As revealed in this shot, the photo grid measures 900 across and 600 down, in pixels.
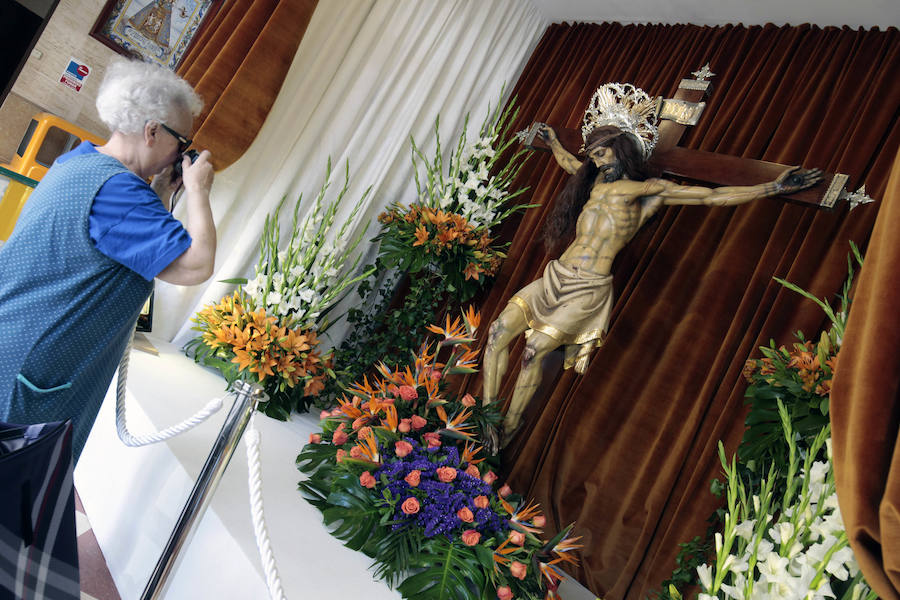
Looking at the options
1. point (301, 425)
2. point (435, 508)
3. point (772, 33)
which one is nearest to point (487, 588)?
point (435, 508)

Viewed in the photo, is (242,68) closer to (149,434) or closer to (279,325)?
(279,325)

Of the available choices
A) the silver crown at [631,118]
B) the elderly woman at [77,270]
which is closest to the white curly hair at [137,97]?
the elderly woman at [77,270]

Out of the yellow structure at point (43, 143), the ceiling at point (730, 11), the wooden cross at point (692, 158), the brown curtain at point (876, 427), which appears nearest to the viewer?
the brown curtain at point (876, 427)

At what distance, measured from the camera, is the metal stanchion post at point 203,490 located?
1.53 m

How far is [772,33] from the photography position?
365 cm

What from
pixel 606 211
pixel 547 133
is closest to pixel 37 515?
pixel 606 211

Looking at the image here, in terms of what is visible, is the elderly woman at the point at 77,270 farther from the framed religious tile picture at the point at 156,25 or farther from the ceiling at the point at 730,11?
the ceiling at the point at 730,11

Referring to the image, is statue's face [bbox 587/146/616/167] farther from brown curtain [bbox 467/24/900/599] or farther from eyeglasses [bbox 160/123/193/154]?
eyeglasses [bbox 160/123/193/154]

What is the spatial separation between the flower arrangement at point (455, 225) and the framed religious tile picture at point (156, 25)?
6.04 feet

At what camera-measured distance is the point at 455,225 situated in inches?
152

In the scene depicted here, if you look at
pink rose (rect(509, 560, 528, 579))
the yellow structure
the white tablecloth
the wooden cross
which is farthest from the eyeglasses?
the yellow structure

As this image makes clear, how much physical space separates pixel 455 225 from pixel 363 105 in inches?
44.8

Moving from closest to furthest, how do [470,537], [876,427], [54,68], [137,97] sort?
1. [876,427]
2. [137,97]
3. [470,537]
4. [54,68]

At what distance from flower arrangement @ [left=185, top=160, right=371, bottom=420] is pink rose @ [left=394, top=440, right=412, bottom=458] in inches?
34.3
